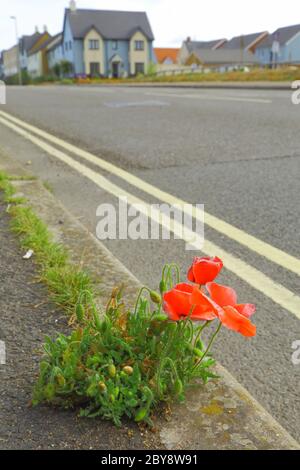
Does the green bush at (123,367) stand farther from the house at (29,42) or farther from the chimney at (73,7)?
the house at (29,42)

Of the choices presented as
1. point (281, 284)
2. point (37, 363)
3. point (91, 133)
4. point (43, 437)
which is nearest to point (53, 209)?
point (281, 284)

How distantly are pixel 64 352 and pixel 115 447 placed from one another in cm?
34

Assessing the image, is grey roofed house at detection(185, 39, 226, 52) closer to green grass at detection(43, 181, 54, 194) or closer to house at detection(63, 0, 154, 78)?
house at detection(63, 0, 154, 78)

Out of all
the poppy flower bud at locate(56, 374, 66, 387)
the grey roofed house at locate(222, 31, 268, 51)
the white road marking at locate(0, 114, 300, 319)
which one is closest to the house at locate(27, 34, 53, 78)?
the grey roofed house at locate(222, 31, 268, 51)

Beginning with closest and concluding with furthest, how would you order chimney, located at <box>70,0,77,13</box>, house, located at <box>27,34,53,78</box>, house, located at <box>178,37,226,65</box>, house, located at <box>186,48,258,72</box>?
chimney, located at <box>70,0,77,13</box>, house, located at <box>186,48,258,72</box>, house, located at <box>27,34,53,78</box>, house, located at <box>178,37,226,65</box>

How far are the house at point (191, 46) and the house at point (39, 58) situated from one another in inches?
964

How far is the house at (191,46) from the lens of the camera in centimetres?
9638

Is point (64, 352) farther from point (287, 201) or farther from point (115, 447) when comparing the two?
point (287, 201)

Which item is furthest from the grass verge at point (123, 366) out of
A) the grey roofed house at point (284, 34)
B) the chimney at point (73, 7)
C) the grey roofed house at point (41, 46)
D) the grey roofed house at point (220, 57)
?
the grey roofed house at point (41, 46)

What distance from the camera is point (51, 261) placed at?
2.64 m

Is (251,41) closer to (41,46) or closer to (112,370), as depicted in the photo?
(41,46)

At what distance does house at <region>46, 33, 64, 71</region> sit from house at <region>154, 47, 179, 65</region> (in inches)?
919

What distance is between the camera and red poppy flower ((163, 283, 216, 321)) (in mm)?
1439

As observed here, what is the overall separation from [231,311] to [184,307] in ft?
0.46
